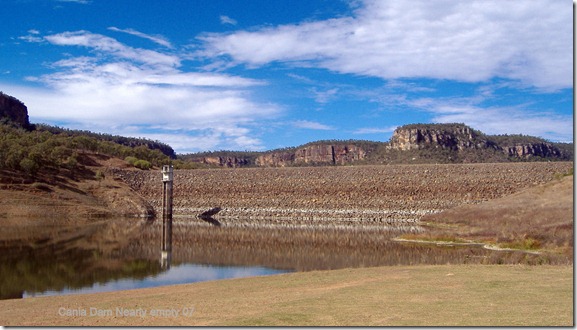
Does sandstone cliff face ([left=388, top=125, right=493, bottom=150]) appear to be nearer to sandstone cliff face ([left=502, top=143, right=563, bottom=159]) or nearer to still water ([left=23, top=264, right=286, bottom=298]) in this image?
sandstone cliff face ([left=502, top=143, right=563, bottom=159])

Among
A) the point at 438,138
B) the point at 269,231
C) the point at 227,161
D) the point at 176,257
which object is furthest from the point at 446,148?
the point at 176,257

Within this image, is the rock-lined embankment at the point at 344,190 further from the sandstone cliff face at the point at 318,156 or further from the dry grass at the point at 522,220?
the sandstone cliff face at the point at 318,156

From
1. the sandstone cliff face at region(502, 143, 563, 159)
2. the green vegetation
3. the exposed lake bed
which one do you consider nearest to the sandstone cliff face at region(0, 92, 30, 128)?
the green vegetation

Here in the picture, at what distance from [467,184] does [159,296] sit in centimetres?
5077

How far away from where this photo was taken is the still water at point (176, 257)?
19.0m

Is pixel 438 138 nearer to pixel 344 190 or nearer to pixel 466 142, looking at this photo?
pixel 466 142

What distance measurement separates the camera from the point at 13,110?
129375 mm

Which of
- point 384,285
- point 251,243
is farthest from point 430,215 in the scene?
point 384,285

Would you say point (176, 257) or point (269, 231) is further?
point (269, 231)

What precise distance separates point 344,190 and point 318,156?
84233 mm

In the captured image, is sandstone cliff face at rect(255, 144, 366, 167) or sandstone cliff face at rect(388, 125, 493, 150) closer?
sandstone cliff face at rect(388, 125, 493, 150)

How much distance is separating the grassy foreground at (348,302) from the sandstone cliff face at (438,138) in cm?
10222

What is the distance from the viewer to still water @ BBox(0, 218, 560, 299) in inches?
750

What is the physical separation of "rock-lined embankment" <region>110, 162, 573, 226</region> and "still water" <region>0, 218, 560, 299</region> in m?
20.0
